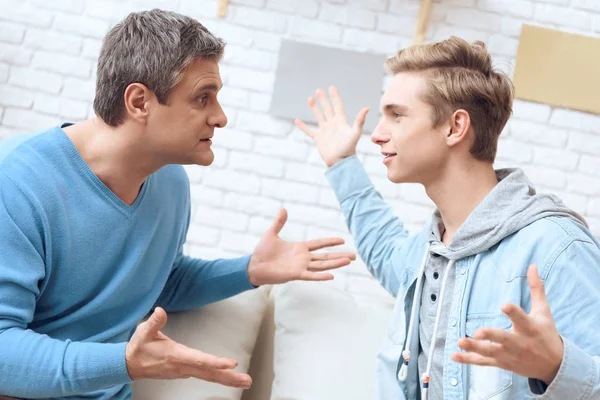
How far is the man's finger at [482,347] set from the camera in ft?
3.43

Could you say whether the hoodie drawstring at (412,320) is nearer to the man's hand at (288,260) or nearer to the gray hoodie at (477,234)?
the gray hoodie at (477,234)

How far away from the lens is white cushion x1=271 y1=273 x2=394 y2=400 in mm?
1798

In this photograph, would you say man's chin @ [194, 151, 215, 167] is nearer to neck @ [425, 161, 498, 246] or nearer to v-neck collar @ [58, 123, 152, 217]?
v-neck collar @ [58, 123, 152, 217]

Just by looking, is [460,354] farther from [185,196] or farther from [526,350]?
[185,196]

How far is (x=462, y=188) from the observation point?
5.40ft

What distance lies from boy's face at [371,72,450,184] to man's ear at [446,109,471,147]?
0.01 metres

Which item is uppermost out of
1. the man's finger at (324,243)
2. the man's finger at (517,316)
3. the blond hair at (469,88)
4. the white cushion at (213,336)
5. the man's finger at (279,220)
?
the blond hair at (469,88)

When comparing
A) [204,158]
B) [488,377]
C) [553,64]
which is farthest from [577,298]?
[553,64]

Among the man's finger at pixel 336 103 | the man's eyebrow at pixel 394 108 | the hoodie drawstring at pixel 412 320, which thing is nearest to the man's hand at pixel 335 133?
the man's finger at pixel 336 103

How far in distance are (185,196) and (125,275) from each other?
0.32 metres

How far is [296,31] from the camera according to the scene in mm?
2547

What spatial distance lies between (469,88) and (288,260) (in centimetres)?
66

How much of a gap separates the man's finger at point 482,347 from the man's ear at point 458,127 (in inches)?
26.3

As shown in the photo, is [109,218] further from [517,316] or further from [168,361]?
[517,316]
